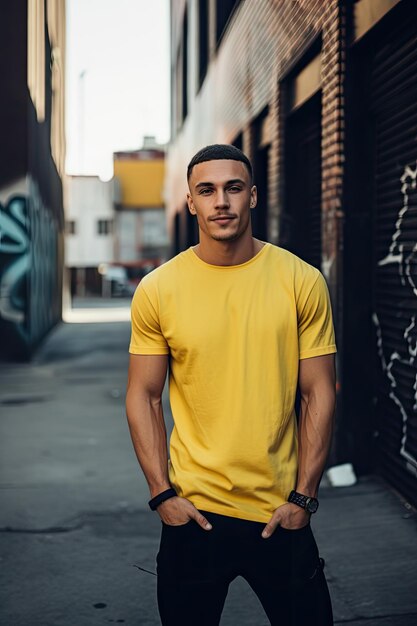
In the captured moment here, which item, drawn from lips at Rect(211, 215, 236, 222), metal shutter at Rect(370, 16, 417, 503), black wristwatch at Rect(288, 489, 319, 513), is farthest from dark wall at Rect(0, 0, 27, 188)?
black wristwatch at Rect(288, 489, 319, 513)

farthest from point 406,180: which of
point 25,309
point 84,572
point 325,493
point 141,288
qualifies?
point 25,309

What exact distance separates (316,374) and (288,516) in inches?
16.6

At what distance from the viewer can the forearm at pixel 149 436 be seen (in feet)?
8.61

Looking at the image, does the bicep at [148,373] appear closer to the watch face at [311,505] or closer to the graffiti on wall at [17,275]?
the watch face at [311,505]

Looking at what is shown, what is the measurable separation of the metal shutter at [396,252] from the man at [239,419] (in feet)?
10.5

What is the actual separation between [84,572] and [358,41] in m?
4.20

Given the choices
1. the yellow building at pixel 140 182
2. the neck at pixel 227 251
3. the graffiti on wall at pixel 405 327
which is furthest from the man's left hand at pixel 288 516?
the yellow building at pixel 140 182

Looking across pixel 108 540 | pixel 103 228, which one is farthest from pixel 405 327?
pixel 103 228

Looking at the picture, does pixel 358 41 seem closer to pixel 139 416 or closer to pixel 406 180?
pixel 406 180

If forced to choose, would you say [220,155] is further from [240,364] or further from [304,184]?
[304,184]

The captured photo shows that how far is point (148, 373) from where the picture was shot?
2680mm

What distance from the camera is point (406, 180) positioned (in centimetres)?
580

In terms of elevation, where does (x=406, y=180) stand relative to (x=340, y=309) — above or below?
above

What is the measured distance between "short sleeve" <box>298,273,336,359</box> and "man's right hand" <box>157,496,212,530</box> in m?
0.55
